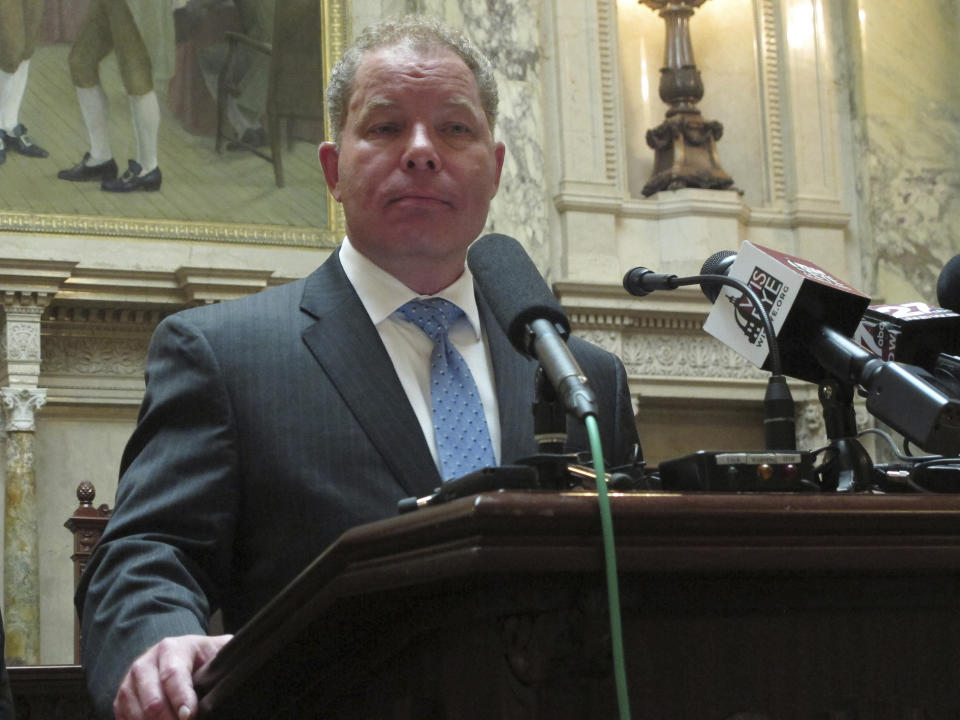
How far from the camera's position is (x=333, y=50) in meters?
10.8

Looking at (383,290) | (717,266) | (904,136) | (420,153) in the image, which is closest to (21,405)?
(904,136)

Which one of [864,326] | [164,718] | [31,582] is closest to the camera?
[164,718]

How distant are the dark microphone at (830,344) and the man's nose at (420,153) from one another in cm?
49

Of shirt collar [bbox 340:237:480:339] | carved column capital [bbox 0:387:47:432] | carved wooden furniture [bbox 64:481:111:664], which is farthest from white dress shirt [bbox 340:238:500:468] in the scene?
carved column capital [bbox 0:387:47:432]

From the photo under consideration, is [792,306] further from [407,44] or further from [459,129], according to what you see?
[407,44]

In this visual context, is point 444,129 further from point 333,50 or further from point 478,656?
point 333,50

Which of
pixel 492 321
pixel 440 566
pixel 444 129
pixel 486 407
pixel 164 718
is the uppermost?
pixel 444 129

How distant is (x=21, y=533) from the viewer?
30.2ft

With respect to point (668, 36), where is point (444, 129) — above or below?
below

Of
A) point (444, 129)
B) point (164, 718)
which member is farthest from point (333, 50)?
point (164, 718)

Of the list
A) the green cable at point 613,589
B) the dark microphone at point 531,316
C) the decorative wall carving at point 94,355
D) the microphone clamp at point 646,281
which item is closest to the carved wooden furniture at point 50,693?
the microphone clamp at point 646,281

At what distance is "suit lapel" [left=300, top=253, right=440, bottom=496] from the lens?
2037 millimetres

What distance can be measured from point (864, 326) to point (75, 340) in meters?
8.68

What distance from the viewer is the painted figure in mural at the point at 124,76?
33.4 feet
